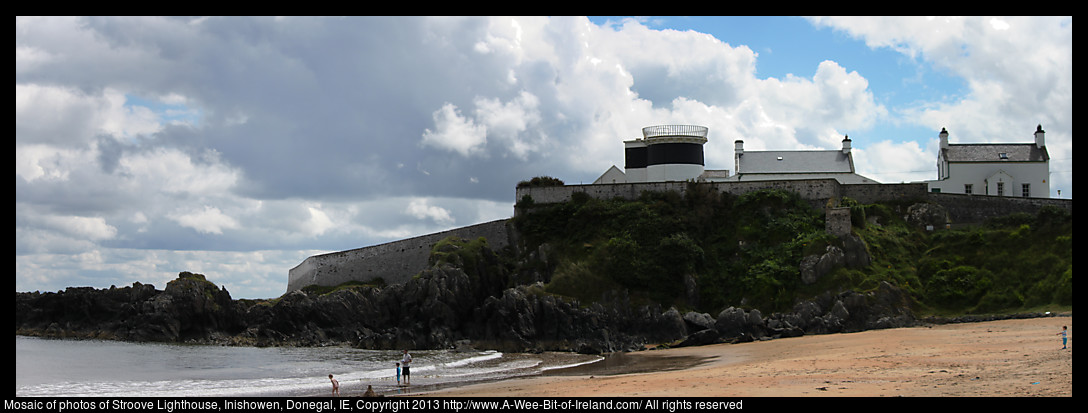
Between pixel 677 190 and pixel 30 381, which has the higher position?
pixel 677 190

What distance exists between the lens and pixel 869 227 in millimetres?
36875

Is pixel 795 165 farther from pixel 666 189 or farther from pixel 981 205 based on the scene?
pixel 981 205

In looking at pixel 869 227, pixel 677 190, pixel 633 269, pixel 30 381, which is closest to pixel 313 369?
pixel 30 381

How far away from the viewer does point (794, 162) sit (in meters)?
43.5

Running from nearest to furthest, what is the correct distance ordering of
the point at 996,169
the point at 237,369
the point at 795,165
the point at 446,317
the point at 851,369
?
1. the point at 851,369
2. the point at 237,369
3. the point at 446,317
4. the point at 996,169
5. the point at 795,165

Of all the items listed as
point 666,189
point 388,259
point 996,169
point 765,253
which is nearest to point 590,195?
point 666,189

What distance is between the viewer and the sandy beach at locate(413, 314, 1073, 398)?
14211 millimetres

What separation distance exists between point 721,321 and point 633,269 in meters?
4.53

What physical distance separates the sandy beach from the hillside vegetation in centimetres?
407

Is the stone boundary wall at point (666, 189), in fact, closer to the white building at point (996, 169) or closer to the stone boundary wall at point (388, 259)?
the stone boundary wall at point (388, 259)

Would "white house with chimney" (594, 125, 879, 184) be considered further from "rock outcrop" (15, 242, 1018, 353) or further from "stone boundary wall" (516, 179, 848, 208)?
"rock outcrop" (15, 242, 1018, 353)

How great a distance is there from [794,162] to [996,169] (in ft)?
29.0
